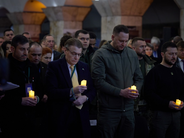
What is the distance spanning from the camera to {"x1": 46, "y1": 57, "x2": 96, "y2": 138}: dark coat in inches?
157

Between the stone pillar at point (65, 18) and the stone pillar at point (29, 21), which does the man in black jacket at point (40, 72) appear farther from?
the stone pillar at point (29, 21)

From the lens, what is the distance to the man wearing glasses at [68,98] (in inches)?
157

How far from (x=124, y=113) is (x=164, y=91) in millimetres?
860

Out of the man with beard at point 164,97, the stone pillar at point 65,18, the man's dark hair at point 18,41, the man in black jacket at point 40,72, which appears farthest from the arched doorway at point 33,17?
the man's dark hair at point 18,41

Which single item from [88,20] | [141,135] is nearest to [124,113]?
[141,135]

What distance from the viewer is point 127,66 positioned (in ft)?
14.7

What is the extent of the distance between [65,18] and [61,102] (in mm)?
11788

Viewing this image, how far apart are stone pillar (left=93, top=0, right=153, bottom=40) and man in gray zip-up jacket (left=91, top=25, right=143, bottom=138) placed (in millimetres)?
7639

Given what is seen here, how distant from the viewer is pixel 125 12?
12133 millimetres

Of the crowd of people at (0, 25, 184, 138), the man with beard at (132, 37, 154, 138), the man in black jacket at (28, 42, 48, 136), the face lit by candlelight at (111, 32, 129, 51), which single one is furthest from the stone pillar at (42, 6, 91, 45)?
the face lit by candlelight at (111, 32, 129, 51)

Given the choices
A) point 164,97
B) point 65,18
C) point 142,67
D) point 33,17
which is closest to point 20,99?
point 164,97

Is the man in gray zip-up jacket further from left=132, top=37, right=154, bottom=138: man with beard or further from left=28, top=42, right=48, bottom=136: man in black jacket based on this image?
left=132, top=37, right=154, bottom=138: man with beard

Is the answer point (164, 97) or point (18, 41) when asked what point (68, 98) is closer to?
point (18, 41)

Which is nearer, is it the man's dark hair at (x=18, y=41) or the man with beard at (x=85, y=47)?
the man's dark hair at (x=18, y=41)
